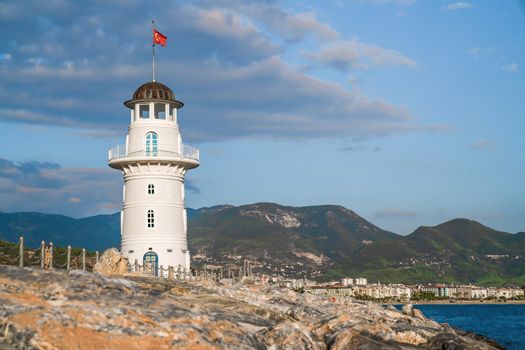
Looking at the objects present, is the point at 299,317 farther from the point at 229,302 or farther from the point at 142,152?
the point at 142,152

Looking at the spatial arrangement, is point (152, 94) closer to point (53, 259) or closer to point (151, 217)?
point (151, 217)

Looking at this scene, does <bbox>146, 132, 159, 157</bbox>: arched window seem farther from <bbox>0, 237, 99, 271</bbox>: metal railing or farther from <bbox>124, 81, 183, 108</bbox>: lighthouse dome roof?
<bbox>0, 237, 99, 271</bbox>: metal railing

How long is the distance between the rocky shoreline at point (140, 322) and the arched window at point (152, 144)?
2716 cm

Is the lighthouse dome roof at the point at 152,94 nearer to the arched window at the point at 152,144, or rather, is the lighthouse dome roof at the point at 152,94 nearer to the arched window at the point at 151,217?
the arched window at the point at 152,144

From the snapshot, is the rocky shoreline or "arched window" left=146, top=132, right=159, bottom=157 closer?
the rocky shoreline

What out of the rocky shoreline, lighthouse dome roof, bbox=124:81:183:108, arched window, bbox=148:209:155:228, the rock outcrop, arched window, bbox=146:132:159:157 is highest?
lighthouse dome roof, bbox=124:81:183:108

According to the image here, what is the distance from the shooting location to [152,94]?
48.9m

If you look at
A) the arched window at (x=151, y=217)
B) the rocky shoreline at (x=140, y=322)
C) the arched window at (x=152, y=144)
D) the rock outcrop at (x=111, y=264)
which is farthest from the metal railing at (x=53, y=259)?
the rocky shoreline at (x=140, y=322)

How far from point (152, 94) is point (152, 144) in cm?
322

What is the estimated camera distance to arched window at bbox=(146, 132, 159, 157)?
48.0 m

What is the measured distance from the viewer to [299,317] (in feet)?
72.2

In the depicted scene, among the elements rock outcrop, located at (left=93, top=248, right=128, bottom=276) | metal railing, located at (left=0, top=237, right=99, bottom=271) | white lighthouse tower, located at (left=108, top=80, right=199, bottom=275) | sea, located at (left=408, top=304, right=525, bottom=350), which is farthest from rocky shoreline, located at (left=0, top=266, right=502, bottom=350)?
sea, located at (left=408, top=304, right=525, bottom=350)

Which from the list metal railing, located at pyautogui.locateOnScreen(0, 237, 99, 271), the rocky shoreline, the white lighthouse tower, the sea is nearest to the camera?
the rocky shoreline

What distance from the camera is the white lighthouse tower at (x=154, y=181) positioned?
4725cm
